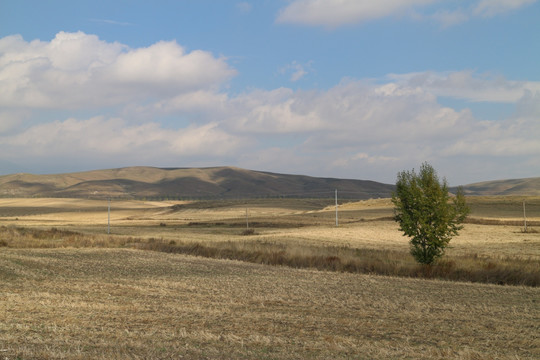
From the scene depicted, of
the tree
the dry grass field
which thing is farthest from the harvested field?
the tree

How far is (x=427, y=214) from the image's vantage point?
28391 mm

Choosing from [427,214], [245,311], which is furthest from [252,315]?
[427,214]

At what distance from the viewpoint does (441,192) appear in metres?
28.8

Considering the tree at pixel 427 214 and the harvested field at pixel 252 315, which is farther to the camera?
the tree at pixel 427 214

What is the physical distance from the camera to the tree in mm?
28156

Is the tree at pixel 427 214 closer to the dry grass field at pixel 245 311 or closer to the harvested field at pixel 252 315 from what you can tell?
the dry grass field at pixel 245 311

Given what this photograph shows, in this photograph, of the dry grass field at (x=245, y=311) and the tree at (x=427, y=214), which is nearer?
the dry grass field at (x=245, y=311)

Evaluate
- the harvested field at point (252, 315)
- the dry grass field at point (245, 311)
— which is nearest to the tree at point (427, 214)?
the dry grass field at point (245, 311)

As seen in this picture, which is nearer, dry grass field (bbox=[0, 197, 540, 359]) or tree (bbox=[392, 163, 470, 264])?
dry grass field (bbox=[0, 197, 540, 359])

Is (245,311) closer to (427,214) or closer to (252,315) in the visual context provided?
(252,315)

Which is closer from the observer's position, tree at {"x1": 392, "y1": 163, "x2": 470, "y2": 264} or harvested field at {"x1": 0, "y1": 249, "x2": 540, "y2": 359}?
harvested field at {"x1": 0, "y1": 249, "x2": 540, "y2": 359}

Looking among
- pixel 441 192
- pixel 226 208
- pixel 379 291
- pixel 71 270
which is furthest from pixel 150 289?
pixel 226 208

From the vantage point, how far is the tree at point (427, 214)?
28156 mm

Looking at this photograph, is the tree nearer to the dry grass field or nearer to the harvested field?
the dry grass field
